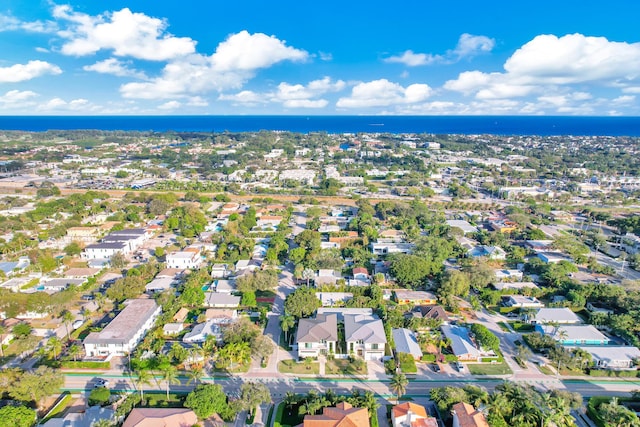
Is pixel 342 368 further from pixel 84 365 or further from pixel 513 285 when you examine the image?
pixel 513 285

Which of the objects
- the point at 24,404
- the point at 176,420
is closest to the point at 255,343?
the point at 176,420

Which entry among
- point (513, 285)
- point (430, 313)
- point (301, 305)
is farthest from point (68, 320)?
point (513, 285)

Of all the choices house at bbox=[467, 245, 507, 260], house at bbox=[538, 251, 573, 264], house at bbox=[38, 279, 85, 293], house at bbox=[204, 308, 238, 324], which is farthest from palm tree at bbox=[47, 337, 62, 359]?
house at bbox=[538, 251, 573, 264]

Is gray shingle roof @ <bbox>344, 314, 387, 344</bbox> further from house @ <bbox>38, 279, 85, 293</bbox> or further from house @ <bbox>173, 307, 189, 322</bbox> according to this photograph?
house @ <bbox>38, 279, 85, 293</bbox>

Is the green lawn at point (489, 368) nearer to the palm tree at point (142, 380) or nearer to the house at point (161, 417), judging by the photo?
the house at point (161, 417)

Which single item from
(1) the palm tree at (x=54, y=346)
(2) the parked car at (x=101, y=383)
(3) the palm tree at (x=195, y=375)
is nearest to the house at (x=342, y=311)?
(3) the palm tree at (x=195, y=375)

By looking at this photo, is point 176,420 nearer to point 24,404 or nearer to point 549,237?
point 24,404
